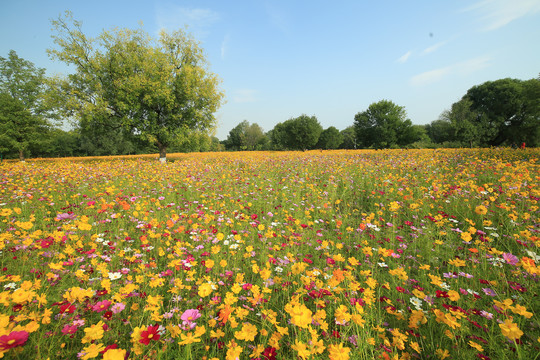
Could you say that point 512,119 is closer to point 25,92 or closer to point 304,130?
point 304,130

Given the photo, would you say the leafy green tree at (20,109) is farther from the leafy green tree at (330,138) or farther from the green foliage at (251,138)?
the leafy green tree at (330,138)

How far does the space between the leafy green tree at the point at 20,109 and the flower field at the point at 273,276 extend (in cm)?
2170

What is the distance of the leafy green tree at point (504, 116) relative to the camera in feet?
94.7

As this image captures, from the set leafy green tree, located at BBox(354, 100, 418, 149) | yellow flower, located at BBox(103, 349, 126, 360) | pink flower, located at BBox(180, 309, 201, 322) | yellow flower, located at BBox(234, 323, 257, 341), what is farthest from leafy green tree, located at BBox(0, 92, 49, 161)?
leafy green tree, located at BBox(354, 100, 418, 149)

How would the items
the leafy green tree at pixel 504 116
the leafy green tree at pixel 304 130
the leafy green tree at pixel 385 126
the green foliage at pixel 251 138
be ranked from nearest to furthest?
the leafy green tree at pixel 504 116
the leafy green tree at pixel 385 126
the leafy green tree at pixel 304 130
the green foliage at pixel 251 138

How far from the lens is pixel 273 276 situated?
8.24 feet

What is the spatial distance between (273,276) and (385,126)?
44219mm

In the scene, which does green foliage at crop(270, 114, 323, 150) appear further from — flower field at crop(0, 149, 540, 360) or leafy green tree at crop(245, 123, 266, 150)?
flower field at crop(0, 149, 540, 360)

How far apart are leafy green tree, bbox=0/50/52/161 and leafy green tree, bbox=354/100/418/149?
46376mm

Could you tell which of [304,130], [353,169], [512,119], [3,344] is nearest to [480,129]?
[512,119]

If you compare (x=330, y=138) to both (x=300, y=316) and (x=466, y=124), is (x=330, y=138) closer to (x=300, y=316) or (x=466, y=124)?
(x=466, y=124)

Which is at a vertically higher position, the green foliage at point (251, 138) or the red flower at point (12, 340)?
the green foliage at point (251, 138)

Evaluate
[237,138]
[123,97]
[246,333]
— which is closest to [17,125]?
[123,97]

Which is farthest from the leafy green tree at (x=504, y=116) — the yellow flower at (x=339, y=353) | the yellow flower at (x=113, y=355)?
the yellow flower at (x=113, y=355)
